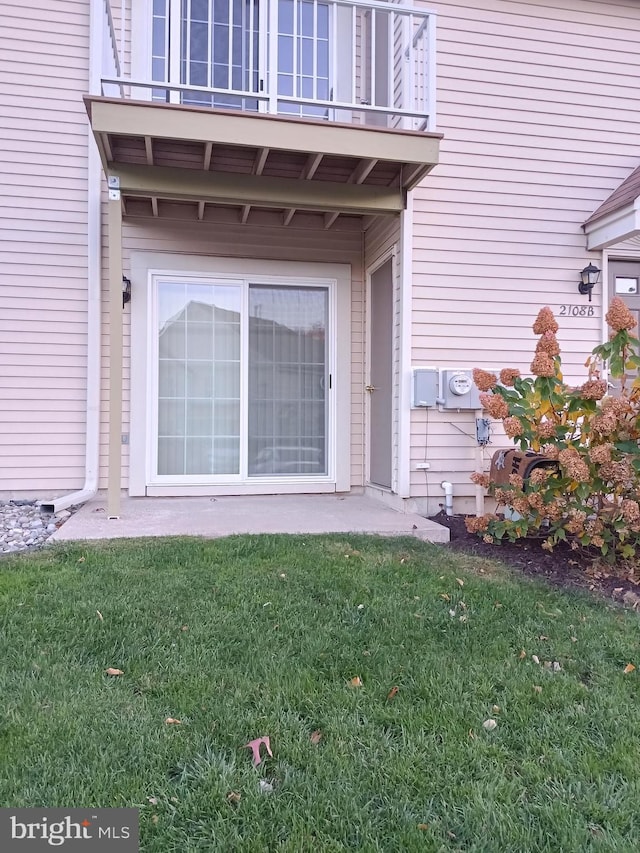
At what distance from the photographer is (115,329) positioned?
4.06 metres

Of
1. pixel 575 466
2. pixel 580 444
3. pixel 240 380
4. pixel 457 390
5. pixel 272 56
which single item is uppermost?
pixel 272 56

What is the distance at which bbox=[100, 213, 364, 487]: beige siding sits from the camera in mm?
5285

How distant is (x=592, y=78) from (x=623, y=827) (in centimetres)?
607

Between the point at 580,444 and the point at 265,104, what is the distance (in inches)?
145

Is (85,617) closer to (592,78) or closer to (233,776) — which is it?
(233,776)

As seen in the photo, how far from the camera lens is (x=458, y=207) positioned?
5.09 m

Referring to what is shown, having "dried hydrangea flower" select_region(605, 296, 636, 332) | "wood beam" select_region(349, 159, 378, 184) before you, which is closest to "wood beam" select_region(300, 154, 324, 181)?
"wood beam" select_region(349, 159, 378, 184)

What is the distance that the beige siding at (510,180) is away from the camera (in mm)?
5012

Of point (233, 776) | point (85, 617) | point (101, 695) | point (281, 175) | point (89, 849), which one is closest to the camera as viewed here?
point (89, 849)

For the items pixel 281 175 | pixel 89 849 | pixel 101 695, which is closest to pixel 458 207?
pixel 281 175

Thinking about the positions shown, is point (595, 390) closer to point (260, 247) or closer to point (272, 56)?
point (272, 56)

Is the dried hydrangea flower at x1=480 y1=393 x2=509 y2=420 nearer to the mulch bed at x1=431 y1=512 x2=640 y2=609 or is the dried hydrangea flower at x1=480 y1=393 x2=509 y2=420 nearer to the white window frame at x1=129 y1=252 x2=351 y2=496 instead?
the mulch bed at x1=431 y1=512 x2=640 y2=609

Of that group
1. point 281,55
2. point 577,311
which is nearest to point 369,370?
point 577,311

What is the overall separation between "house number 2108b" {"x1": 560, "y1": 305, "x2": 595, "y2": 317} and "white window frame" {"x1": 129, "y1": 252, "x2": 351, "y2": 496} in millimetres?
2002
